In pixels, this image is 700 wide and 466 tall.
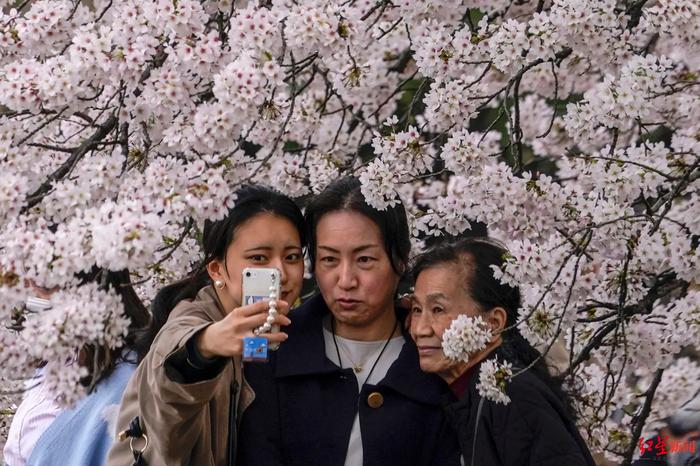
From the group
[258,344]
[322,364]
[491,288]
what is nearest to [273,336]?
[258,344]

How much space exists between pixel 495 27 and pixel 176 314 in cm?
138

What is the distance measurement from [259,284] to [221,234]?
17.4 inches

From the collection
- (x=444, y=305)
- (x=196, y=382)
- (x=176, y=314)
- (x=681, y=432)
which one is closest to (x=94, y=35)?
(x=176, y=314)

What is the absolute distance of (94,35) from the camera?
3117 mm

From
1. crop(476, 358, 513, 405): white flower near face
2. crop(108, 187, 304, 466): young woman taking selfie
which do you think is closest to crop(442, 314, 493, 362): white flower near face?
crop(476, 358, 513, 405): white flower near face

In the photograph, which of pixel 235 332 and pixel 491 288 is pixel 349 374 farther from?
pixel 235 332

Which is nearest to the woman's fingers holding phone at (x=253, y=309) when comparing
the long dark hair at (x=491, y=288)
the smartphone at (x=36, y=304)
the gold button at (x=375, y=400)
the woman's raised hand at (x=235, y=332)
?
the woman's raised hand at (x=235, y=332)

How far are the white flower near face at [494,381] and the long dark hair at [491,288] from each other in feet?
0.74

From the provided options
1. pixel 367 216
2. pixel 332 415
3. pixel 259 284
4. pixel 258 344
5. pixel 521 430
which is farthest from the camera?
pixel 367 216

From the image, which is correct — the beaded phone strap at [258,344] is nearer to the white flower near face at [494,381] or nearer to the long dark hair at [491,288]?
the white flower near face at [494,381]

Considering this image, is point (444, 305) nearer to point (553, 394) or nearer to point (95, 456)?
point (553, 394)

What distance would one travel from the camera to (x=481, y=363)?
10.8 ft

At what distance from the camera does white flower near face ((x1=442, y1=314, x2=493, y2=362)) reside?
10.4ft

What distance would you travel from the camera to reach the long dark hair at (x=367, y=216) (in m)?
3.48
